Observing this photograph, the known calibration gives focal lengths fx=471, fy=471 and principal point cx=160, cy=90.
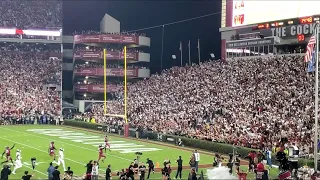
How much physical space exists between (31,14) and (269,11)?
1722 inches

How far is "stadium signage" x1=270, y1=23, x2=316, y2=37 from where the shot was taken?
4134 centimetres

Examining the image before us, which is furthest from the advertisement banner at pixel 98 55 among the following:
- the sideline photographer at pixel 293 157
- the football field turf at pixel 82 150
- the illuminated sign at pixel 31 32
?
the sideline photographer at pixel 293 157

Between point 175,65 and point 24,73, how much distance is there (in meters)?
21.0

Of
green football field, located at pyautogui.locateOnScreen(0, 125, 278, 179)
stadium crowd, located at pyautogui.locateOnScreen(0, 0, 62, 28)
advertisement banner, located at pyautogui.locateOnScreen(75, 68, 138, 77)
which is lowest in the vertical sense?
green football field, located at pyautogui.locateOnScreen(0, 125, 278, 179)

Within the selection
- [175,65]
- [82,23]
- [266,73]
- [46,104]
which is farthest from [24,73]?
[266,73]

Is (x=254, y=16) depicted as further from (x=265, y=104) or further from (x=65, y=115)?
(x=65, y=115)

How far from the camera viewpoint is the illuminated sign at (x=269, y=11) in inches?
1638

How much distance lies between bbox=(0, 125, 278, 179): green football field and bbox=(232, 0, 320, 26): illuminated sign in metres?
17.1

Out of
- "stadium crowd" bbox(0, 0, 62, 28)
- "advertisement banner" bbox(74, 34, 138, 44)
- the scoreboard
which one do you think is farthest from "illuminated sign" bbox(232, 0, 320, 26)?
"stadium crowd" bbox(0, 0, 62, 28)

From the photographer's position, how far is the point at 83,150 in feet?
107

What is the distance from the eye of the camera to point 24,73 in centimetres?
6544

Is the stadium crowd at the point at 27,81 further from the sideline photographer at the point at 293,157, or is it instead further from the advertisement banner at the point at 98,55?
the sideline photographer at the point at 293,157

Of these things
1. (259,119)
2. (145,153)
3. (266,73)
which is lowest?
(145,153)

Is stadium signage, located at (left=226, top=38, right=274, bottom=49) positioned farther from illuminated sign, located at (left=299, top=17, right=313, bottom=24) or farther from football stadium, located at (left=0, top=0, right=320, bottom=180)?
illuminated sign, located at (left=299, top=17, right=313, bottom=24)
